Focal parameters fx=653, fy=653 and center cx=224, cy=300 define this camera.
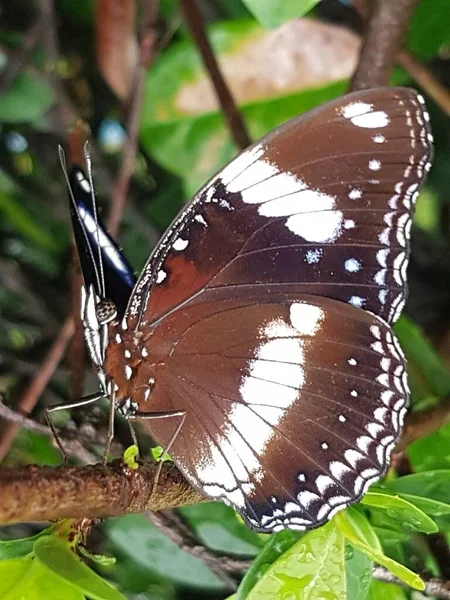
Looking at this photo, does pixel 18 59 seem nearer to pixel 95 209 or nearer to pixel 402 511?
pixel 95 209

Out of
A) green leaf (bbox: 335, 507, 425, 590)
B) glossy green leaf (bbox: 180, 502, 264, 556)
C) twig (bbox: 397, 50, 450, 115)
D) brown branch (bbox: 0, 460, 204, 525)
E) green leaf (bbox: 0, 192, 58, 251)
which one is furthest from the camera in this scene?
green leaf (bbox: 0, 192, 58, 251)

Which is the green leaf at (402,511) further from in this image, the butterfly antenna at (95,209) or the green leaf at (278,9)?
the green leaf at (278,9)

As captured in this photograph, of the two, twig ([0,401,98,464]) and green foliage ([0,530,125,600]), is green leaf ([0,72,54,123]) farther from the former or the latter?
green foliage ([0,530,125,600])

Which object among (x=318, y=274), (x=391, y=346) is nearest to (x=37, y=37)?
(x=318, y=274)

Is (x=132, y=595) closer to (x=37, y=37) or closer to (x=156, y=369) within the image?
(x=156, y=369)

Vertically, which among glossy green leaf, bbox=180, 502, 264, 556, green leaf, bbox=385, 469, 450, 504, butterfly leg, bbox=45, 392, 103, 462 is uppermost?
butterfly leg, bbox=45, 392, 103, 462

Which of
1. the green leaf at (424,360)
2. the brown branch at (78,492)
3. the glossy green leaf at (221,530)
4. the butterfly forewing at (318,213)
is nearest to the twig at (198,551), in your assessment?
the glossy green leaf at (221,530)

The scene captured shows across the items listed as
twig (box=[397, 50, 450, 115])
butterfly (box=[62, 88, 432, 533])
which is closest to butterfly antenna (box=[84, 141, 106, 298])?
butterfly (box=[62, 88, 432, 533])
